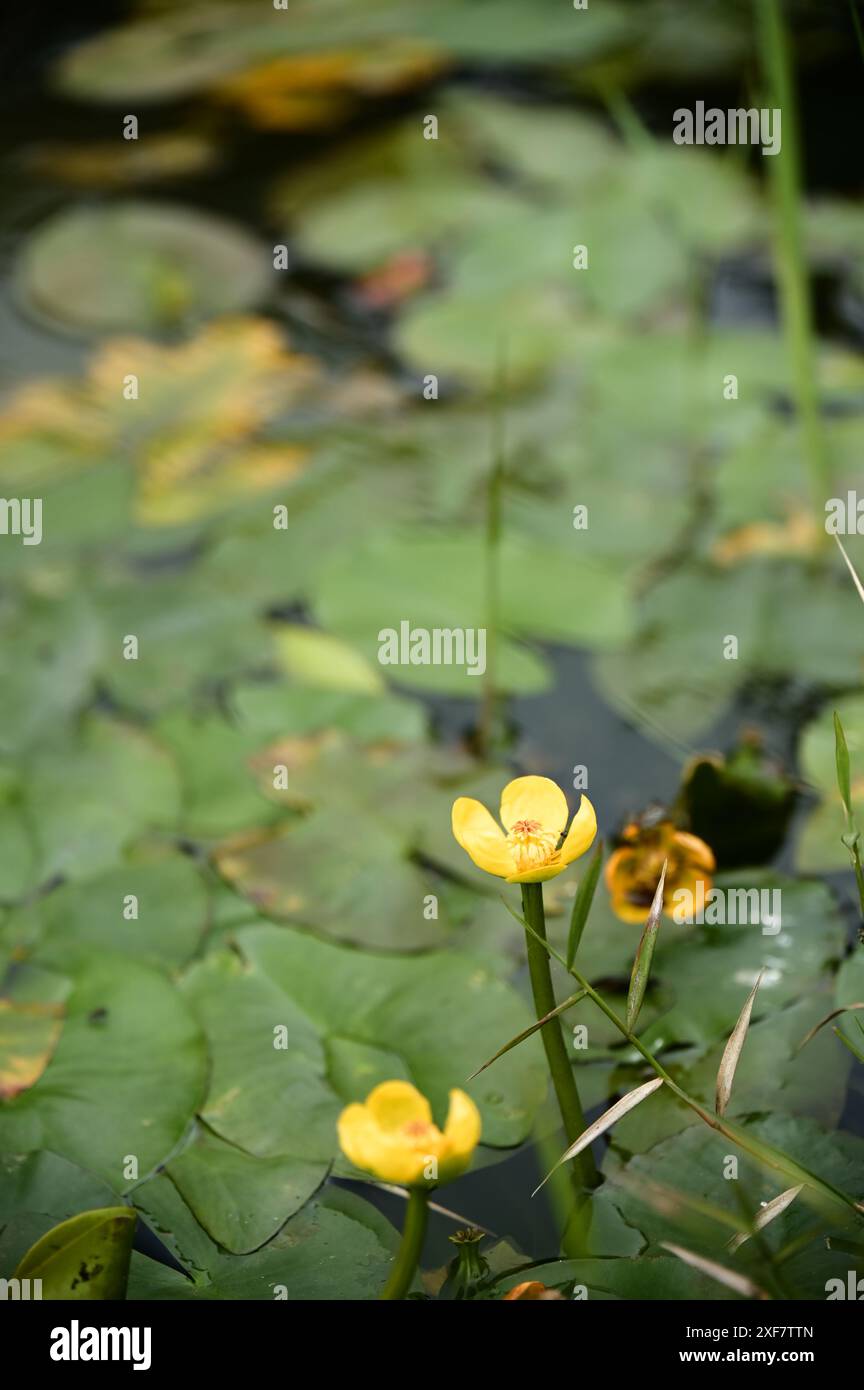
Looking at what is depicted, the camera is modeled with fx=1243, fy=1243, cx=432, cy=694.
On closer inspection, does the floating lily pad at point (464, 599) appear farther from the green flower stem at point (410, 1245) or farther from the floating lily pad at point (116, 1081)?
the green flower stem at point (410, 1245)

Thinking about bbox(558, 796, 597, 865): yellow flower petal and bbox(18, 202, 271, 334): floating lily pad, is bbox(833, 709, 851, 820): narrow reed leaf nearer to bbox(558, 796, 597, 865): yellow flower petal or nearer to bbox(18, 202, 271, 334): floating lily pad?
bbox(558, 796, 597, 865): yellow flower petal

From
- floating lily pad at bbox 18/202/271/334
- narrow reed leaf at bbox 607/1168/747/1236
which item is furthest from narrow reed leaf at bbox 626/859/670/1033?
floating lily pad at bbox 18/202/271/334

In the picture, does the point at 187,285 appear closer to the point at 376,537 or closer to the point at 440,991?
the point at 376,537

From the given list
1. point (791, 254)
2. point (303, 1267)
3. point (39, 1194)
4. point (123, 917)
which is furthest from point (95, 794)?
point (791, 254)

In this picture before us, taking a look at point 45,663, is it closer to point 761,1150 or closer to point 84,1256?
point 84,1256

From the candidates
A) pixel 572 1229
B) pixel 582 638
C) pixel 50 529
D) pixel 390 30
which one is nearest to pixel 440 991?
pixel 572 1229
